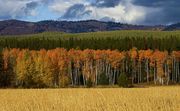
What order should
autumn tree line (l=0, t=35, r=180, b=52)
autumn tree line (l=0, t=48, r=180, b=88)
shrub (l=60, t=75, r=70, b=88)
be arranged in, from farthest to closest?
autumn tree line (l=0, t=35, r=180, b=52)
autumn tree line (l=0, t=48, r=180, b=88)
shrub (l=60, t=75, r=70, b=88)

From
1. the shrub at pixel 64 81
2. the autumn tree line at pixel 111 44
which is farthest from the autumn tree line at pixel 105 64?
the autumn tree line at pixel 111 44

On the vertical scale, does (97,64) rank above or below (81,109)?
below

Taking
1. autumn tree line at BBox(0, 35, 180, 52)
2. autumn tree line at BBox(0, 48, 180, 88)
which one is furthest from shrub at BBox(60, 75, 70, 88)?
Answer: autumn tree line at BBox(0, 35, 180, 52)

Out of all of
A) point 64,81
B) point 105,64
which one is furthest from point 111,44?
point 64,81

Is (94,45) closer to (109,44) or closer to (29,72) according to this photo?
(109,44)

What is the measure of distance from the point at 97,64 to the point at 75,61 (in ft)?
22.3

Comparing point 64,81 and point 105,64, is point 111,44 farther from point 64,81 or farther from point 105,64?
point 64,81

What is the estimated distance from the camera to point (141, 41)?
5630 inches

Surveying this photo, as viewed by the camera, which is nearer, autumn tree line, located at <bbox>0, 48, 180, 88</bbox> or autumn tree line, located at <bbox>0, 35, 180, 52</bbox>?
autumn tree line, located at <bbox>0, 48, 180, 88</bbox>

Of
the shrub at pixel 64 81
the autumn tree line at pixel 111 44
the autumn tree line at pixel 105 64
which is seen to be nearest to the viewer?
the shrub at pixel 64 81

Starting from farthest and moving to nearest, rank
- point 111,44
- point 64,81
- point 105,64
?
1. point 111,44
2. point 105,64
3. point 64,81

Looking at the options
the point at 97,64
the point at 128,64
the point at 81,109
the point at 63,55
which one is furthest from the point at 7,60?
the point at 81,109

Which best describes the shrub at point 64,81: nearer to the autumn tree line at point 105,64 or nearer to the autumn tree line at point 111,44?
the autumn tree line at point 105,64

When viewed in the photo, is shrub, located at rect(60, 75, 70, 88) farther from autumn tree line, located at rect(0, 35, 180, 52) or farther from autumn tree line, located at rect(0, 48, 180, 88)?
autumn tree line, located at rect(0, 35, 180, 52)
